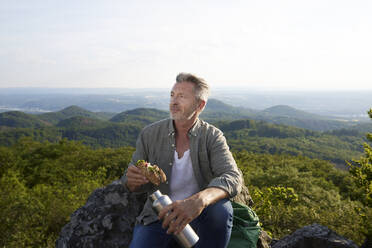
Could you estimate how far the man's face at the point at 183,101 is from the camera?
3043 millimetres

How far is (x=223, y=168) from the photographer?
2.79 m

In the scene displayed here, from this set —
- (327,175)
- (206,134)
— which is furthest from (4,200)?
(327,175)

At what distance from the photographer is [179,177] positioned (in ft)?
10.0

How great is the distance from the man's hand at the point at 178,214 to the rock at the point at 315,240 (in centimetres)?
286

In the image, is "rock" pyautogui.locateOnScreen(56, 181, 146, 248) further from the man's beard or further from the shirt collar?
the man's beard

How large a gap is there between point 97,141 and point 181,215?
5630 inches

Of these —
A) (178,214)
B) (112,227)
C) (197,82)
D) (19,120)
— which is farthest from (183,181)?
(19,120)

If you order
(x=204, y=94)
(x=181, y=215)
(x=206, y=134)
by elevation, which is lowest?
(x=181, y=215)

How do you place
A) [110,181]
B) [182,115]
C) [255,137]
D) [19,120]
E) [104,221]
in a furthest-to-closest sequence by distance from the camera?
[19,120] < [255,137] < [110,181] < [104,221] < [182,115]

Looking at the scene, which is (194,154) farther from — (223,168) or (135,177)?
(135,177)

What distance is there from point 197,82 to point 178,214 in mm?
1560

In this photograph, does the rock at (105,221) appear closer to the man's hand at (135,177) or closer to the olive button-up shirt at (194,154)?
the olive button-up shirt at (194,154)

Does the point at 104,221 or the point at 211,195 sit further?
the point at 104,221

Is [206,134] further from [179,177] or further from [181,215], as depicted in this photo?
[181,215]
